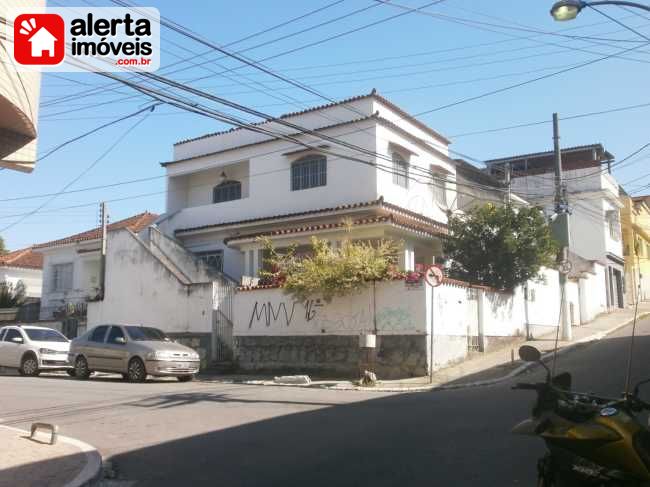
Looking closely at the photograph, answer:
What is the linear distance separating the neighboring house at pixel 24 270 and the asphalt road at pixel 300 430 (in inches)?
969

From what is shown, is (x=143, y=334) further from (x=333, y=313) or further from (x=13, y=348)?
(x=333, y=313)

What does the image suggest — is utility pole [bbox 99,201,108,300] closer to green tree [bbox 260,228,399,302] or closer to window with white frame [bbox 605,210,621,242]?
green tree [bbox 260,228,399,302]

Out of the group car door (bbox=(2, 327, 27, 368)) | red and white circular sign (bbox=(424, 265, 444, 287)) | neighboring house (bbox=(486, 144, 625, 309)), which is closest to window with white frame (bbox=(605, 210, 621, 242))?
neighboring house (bbox=(486, 144, 625, 309))

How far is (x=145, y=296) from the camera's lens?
2438cm

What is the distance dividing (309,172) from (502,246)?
8.23m

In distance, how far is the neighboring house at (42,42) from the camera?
10125mm

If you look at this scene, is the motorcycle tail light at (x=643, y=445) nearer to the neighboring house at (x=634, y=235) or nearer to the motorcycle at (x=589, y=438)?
the motorcycle at (x=589, y=438)

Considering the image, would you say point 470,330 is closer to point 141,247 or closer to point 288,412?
point 288,412

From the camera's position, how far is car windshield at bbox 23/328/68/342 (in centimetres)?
2030

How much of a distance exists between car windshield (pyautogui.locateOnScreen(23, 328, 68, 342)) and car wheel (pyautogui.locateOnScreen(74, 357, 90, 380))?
2.49m

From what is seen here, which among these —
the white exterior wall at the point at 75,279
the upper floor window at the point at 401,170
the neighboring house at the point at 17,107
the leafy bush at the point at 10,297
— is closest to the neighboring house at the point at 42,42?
the neighboring house at the point at 17,107

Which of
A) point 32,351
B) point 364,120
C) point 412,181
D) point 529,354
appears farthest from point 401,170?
point 529,354

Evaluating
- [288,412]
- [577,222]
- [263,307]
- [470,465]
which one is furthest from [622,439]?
[577,222]

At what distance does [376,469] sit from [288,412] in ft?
14.5
